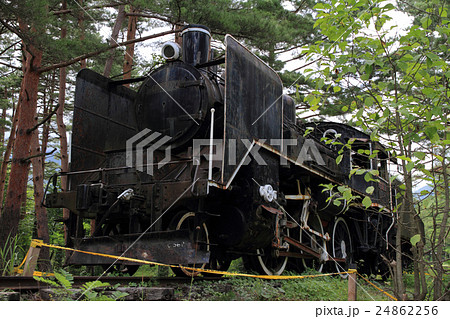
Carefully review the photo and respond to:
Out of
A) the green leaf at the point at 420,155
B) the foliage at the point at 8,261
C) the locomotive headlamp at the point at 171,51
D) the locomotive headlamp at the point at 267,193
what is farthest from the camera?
the locomotive headlamp at the point at 171,51

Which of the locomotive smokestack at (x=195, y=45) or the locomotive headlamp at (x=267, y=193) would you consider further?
the locomotive smokestack at (x=195, y=45)

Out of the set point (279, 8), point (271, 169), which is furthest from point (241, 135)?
point (279, 8)

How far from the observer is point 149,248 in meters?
5.53

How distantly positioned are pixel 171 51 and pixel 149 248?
308 centimetres

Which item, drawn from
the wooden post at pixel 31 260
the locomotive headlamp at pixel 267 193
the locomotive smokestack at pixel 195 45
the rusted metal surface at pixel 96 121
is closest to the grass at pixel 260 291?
the locomotive headlamp at pixel 267 193

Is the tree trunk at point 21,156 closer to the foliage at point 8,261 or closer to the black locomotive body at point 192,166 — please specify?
the foliage at point 8,261

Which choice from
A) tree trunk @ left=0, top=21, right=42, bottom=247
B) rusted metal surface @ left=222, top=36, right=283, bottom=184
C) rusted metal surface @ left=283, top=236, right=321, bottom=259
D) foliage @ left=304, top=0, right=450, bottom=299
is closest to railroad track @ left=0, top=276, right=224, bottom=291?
rusted metal surface @ left=222, top=36, right=283, bottom=184

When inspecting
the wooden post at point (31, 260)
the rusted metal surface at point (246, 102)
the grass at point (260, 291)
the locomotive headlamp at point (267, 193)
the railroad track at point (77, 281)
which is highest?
the rusted metal surface at point (246, 102)

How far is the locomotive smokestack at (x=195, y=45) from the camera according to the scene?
22.6 feet

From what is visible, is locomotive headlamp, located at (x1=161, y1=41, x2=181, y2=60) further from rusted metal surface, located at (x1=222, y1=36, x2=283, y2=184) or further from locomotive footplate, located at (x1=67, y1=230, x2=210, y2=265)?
locomotive footplate, located at (x1=67, y1=230, x2=210, y2=265)

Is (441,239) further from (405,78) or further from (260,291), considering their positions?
(260,291)

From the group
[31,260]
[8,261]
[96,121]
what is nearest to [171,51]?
[96,121]

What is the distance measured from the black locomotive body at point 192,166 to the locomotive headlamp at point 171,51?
0.05ft

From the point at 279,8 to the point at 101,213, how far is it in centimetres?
1020
